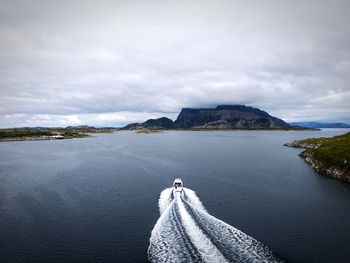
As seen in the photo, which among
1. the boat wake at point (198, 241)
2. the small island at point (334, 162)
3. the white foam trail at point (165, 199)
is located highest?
the small island at point (334, 162)

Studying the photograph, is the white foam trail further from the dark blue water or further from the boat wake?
the boat wake

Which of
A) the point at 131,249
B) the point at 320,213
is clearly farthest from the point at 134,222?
the point at 320,213

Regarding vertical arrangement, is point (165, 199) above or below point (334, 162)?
below

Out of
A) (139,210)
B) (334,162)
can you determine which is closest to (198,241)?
(139,210)

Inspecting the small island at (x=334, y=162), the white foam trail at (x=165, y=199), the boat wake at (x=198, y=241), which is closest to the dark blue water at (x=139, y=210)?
the white foam trail at (x=165, y=199)

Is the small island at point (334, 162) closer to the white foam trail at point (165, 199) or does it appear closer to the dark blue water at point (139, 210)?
the dark blue water at point (139, 210)

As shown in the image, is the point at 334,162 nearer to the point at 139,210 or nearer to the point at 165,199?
the point at 165,199

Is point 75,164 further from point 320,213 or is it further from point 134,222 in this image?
point 320,213

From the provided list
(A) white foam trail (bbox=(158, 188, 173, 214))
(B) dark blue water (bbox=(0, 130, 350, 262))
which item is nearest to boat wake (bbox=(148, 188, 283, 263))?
(B) dark blue water (bbox=(0, 130, 350, 262))
